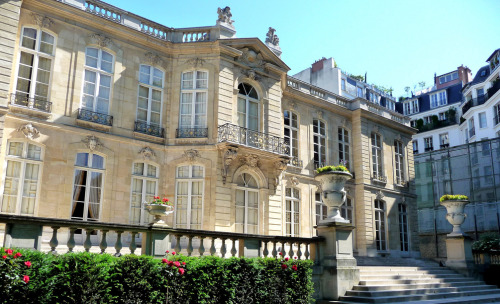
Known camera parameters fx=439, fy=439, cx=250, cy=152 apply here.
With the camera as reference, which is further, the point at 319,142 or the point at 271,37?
the point at 319,142

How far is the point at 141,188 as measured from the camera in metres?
14.7

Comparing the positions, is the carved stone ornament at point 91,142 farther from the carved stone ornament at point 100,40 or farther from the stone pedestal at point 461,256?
the stone pedestal at point 461,256

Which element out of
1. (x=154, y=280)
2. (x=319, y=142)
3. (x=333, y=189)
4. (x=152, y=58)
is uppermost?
(x=152, y=58)

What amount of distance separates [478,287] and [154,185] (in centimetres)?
1155

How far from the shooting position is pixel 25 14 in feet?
43.3

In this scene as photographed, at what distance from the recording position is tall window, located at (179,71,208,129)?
15.8 metres

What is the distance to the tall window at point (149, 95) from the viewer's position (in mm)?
15391

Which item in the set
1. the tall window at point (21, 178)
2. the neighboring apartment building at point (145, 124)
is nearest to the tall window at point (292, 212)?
the neighboring apartment building at point (145, 124)

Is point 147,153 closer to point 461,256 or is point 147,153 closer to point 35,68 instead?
point 35,68

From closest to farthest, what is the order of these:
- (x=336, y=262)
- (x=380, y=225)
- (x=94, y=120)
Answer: (x=336, y=262), (x=94, y=120), (x=380, y=225)

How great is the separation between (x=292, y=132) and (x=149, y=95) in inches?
282

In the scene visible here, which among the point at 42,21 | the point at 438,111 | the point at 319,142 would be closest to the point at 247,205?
the point at 319,142

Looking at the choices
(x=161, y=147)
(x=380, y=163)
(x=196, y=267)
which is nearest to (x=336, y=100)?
(x=380, y=163)

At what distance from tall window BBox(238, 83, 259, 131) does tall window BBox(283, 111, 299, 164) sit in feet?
8.89
